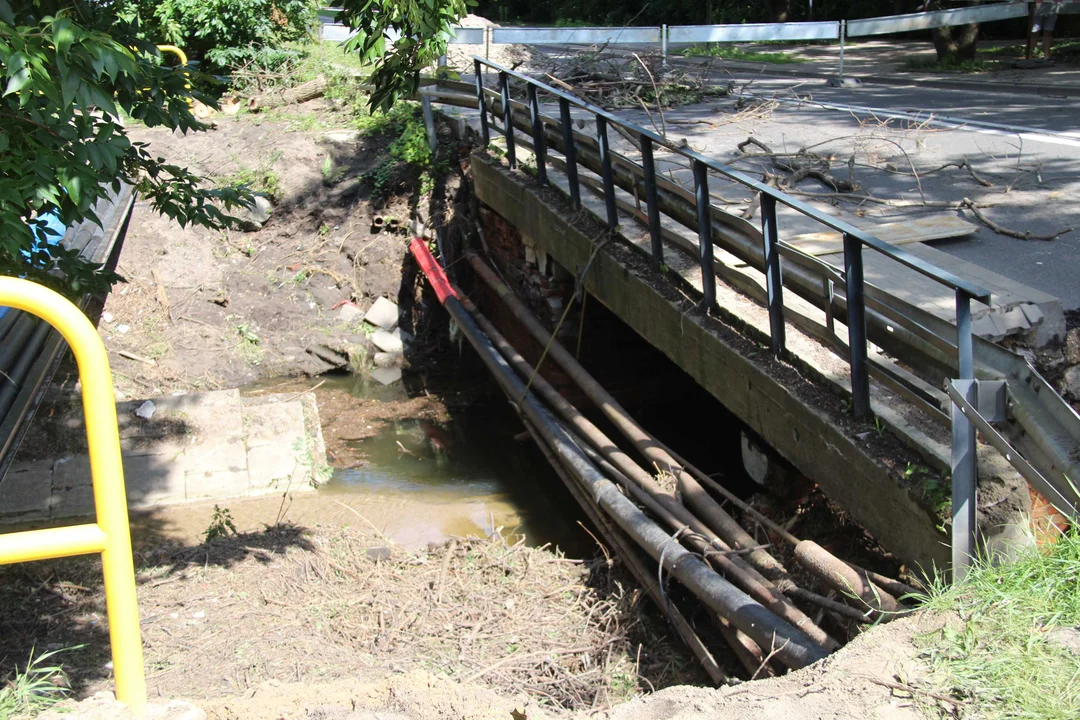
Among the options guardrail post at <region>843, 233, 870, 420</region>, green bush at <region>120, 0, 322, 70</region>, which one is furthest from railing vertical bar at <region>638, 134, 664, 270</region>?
green bush at <region>120, 0, 322, 70</region>

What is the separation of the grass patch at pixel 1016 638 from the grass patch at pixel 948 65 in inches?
588

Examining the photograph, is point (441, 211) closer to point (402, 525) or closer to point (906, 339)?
point (402, 525)

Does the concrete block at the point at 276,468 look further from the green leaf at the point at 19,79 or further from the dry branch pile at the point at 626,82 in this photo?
the green leaf at the point at 19,79

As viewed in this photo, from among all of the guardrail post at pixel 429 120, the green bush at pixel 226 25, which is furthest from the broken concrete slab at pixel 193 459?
the green bush at pixel 226 25

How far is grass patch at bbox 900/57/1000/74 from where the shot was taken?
53.0 ft

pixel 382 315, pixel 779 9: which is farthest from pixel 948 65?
pixel 382 315

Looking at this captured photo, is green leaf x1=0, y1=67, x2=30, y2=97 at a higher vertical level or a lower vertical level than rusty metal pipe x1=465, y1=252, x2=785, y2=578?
higher

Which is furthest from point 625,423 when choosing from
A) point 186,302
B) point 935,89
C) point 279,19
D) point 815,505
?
point 279,19

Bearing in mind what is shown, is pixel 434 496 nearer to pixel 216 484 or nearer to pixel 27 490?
pixel 216 484

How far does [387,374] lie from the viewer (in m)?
10.9

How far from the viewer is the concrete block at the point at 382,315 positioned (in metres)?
11.3

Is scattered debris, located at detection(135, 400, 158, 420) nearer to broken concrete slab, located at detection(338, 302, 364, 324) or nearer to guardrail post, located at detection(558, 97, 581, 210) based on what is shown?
broken concrete slab, located at detection(338, 302, 364, 324)

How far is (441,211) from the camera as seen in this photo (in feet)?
37.0

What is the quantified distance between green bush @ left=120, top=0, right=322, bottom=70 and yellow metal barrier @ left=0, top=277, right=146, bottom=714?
39.1ft
